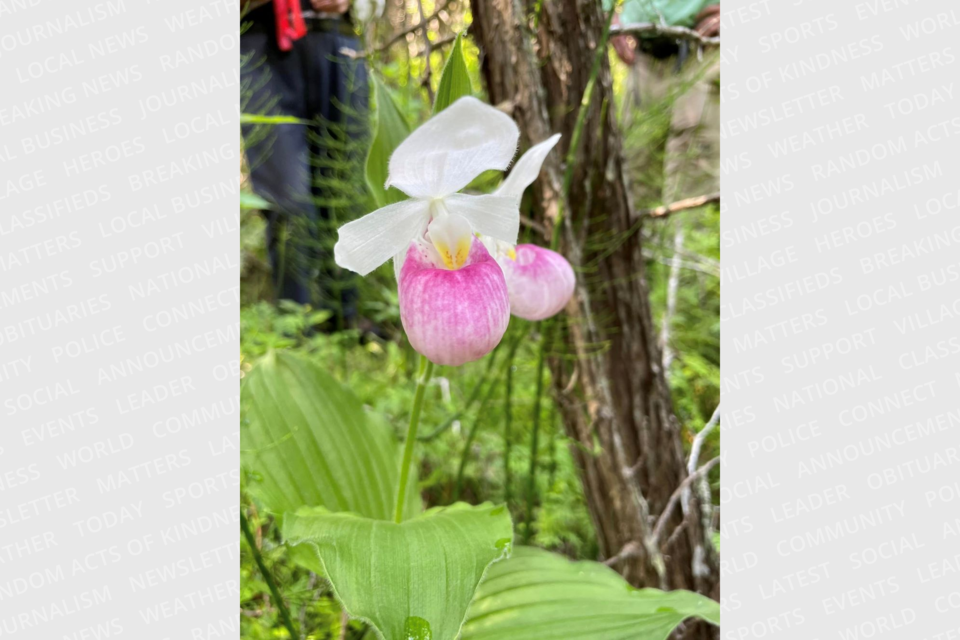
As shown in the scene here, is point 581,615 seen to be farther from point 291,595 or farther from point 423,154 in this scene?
point 423,154

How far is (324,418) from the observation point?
1.03m

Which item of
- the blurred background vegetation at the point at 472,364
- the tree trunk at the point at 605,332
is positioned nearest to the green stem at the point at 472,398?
the blurred background vegetation at the point at 472,364

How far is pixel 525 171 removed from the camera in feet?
2.79

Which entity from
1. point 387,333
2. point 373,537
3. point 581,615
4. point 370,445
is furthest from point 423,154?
point 387,333

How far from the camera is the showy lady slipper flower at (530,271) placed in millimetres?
838

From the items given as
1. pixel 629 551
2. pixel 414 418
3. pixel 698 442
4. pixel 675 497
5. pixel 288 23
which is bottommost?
pixel 629 551

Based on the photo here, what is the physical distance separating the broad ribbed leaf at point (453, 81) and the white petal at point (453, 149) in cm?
13

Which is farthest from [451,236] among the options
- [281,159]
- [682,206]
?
[281,159]

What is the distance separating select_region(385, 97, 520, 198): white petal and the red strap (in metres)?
0.79

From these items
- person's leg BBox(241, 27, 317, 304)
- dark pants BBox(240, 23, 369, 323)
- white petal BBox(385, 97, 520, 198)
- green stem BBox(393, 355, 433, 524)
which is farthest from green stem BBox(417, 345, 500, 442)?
person's leg BBox(241, 27, 317, 304)

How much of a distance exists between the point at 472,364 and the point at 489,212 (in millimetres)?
974

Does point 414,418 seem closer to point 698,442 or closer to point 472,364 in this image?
point 698,442

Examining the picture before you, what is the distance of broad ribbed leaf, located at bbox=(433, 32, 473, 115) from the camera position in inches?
29.5

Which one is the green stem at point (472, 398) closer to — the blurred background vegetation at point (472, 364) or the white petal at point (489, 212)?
the blurred background vegetation at point (472, 364)
